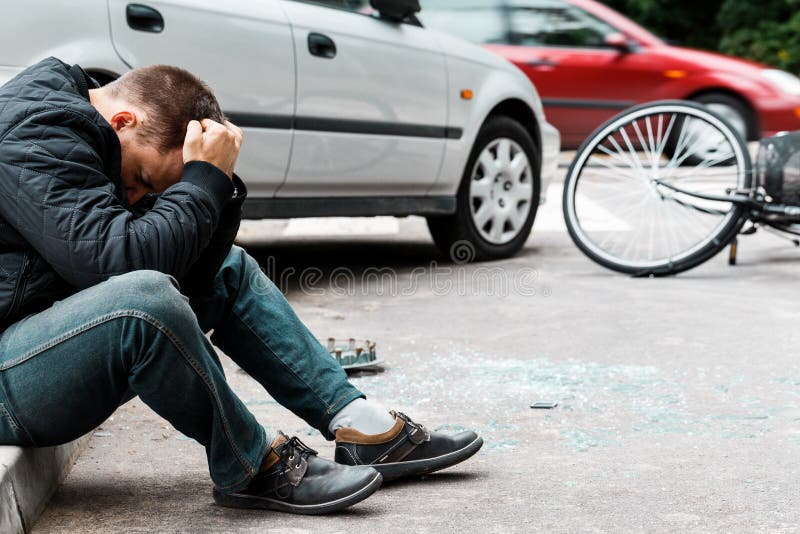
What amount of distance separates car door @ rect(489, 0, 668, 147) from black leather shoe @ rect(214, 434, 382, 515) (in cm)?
970

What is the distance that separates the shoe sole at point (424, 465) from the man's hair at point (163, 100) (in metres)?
0.89

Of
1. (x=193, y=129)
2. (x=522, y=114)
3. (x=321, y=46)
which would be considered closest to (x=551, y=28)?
(x=522, y=114)

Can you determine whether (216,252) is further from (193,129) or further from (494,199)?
(494,199)

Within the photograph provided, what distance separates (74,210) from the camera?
233 centimetres

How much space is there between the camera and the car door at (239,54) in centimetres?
463

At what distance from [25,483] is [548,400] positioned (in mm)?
1740

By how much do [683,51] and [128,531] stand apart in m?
10.8

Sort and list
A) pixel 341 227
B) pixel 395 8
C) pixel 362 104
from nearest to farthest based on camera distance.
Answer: pixel 362 104 < pixel 395 8 < pixel 341 227

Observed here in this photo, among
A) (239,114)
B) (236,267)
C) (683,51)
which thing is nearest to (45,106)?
(236,267)

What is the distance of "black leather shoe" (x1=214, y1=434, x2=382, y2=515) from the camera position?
103 inches

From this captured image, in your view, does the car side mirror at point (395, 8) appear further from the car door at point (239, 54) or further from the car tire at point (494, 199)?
the car tire at point (494, 199)

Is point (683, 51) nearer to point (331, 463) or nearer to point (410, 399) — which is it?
point (410, 399)

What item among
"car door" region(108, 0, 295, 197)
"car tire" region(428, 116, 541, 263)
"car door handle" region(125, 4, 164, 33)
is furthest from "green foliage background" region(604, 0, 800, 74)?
"car door handle" region(125, 4, 164, 33)

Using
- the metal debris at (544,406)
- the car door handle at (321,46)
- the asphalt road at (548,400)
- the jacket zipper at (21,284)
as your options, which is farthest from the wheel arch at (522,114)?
the jacket zipper at (21,284)
